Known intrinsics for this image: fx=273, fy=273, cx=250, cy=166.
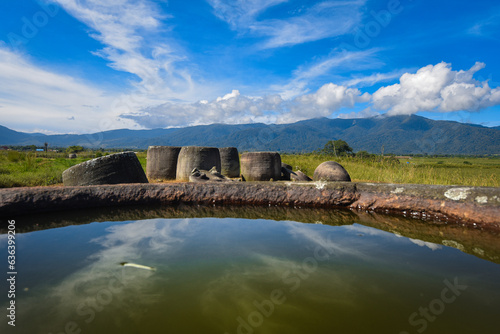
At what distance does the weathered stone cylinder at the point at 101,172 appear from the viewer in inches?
242

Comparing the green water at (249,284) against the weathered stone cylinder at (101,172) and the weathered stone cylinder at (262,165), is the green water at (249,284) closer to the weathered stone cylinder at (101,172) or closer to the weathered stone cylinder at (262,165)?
the weathered stone cylinder at (101,172)

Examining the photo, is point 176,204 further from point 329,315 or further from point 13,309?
point 329,315

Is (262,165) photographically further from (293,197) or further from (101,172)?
(101,172)

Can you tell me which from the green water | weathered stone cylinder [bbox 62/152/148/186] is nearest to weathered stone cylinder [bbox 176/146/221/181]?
weathered stone cylinder [bbox 62/152/148/186]

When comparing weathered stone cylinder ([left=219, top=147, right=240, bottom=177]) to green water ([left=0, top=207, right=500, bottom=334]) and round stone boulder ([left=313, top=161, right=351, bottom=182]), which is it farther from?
green water ([left=0, top=207, right=500, bottom=334])

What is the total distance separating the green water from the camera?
1631 mm

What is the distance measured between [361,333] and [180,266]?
4.95ft

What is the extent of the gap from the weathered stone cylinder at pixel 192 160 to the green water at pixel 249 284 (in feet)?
18.1

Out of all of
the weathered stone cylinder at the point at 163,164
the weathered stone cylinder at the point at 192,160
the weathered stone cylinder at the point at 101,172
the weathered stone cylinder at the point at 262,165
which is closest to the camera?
the weathered stone cylinder at the point at 101,172

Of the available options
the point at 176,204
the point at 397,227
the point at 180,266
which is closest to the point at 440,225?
the point at 397,227

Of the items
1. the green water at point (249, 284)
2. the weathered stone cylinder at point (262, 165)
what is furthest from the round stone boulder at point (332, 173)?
the green water at point (249, 284)

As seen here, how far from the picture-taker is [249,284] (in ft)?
6.88

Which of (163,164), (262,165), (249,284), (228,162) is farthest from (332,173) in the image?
(249,284)

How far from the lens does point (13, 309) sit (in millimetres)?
1778
